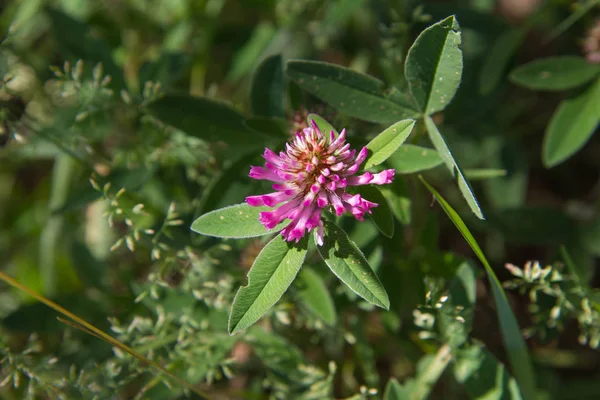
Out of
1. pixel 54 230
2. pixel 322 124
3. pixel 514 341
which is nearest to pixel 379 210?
pixel 322 124

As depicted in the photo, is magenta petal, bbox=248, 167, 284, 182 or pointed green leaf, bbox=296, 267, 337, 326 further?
pointed green leaf, bbox=296, 267, 337, 326

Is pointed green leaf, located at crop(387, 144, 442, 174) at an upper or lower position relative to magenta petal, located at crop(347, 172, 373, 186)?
lower

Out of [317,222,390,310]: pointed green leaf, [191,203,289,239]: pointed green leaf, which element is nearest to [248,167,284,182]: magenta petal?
[191,203,289,239]: pointed green leaf

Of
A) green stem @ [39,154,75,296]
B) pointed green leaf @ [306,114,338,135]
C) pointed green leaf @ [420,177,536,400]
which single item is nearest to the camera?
pointed green leaf @ [306,114,338,135]

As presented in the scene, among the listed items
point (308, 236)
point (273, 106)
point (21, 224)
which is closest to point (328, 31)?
point (273, 106)

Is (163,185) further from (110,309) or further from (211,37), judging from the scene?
(211,37)

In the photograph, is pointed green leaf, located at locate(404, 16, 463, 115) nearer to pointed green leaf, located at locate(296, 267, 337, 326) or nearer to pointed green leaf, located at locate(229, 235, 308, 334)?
pointed green leaf, located at locate(229, 235, 308, 334)
